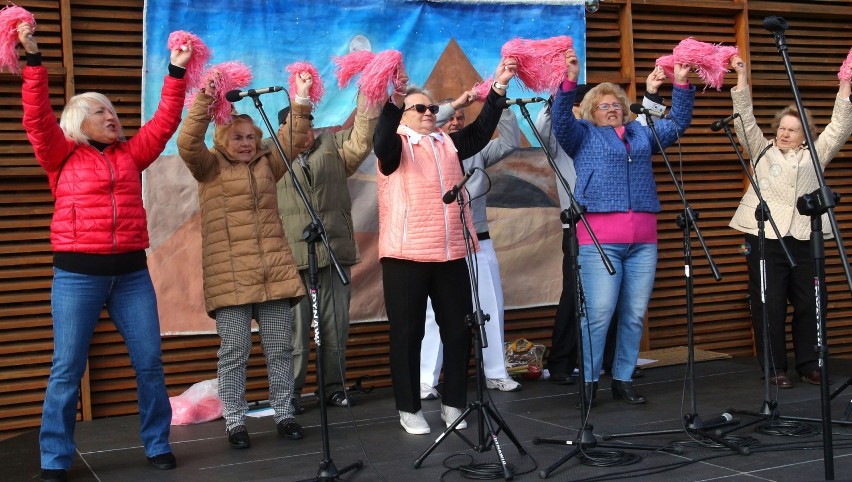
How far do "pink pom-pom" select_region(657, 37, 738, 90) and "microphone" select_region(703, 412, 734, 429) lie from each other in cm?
179

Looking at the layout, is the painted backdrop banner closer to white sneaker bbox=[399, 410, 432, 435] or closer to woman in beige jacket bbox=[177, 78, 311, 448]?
woman in beige jacket bbox=[177, 78, 311, 448]

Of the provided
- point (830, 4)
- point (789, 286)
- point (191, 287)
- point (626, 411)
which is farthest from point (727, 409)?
point (830, 4)

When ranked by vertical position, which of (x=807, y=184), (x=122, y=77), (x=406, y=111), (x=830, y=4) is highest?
(x=830, y=4)

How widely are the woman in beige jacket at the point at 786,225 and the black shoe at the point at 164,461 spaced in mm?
3588

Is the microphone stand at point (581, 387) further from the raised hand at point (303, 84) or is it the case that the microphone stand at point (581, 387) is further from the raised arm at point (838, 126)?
the raised arm at point (838, 126)

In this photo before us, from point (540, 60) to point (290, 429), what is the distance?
225 centimetres

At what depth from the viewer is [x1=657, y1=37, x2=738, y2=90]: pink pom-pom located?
17.2ft

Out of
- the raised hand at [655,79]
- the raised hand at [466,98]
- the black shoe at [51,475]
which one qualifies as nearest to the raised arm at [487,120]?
the raised hand at [466,98]

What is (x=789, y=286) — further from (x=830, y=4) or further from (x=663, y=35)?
(x=830, y=4)

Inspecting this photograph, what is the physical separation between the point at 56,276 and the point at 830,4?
6.67 m

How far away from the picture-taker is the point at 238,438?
4773 mm

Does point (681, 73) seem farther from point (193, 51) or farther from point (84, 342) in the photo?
point (84, 342)

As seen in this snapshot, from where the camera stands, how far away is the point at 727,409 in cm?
530

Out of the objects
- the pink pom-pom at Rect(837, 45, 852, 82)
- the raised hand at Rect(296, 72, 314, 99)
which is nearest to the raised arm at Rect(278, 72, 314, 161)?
the raised hand at Rect(296, 72, 314, 99)
